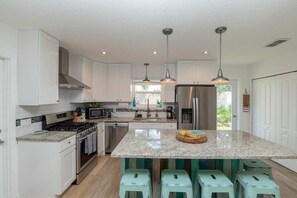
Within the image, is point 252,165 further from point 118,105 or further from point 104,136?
point 118,105

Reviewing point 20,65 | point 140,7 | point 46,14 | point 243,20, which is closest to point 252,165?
point 243,20

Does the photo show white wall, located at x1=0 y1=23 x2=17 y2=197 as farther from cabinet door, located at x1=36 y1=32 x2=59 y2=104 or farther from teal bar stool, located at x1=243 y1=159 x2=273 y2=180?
teal bar stool, located at x1=243 y1=159 x2=273 y2=180

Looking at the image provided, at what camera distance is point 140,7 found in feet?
5.92

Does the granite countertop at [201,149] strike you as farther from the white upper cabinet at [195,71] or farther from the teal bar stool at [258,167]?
the white upper cabinet at [195,71]

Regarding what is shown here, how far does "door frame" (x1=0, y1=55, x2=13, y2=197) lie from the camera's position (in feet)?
7.62

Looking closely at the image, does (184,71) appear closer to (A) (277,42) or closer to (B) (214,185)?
(A) (277,42)

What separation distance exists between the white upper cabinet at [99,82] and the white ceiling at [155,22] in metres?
1.14

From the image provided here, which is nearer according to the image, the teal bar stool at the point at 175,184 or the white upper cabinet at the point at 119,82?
the teal bar stool at the point at 175,184

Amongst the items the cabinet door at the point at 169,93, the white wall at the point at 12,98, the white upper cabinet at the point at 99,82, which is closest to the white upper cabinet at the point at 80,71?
the white upper cabinet at the point at 99,82

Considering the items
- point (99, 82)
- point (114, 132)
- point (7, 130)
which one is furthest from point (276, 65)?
point (7, 130)

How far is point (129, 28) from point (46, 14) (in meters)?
1.02

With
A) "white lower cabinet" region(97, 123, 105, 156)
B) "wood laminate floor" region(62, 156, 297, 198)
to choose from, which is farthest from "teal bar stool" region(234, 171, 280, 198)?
"white lower cabinet" region(97, 123, 105, 156)

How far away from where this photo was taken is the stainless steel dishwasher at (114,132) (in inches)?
167

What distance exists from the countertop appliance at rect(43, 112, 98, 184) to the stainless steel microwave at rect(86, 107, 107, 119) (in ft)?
2.52
